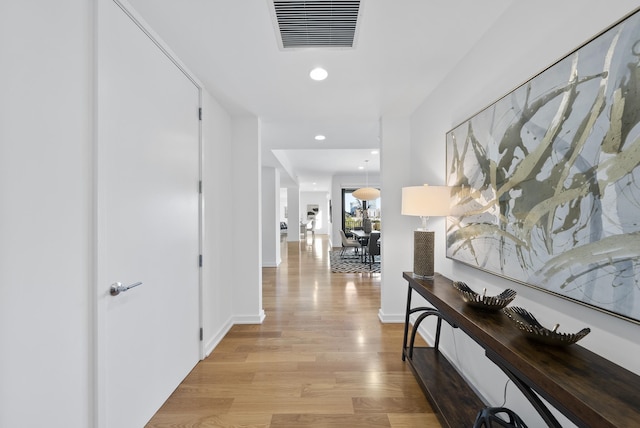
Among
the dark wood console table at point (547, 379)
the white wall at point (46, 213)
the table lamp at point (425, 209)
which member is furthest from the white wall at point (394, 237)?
the white wall at point (46, 213)

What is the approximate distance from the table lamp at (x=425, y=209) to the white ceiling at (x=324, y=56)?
1.02 meters

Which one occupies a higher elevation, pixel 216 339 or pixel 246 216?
pixel 246 216

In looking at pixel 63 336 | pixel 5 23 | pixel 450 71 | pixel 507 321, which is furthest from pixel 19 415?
pixel 450 71

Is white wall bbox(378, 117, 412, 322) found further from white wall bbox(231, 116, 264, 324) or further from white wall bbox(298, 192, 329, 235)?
white wall bbox(298, 192, 329, 235)

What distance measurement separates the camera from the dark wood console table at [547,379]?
73 centimetres

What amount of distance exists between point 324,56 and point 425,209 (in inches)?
56.4

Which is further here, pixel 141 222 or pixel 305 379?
pixel 305 379

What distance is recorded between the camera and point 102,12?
128cm

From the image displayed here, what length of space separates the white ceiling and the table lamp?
1016 mm

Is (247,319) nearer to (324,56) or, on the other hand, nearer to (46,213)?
(46,213)

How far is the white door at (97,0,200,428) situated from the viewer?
130 centimetres

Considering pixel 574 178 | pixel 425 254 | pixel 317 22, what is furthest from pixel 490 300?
pixel 317 22

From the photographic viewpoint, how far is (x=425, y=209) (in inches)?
80.8

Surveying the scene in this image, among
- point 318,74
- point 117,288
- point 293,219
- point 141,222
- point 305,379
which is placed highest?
point 318,74
